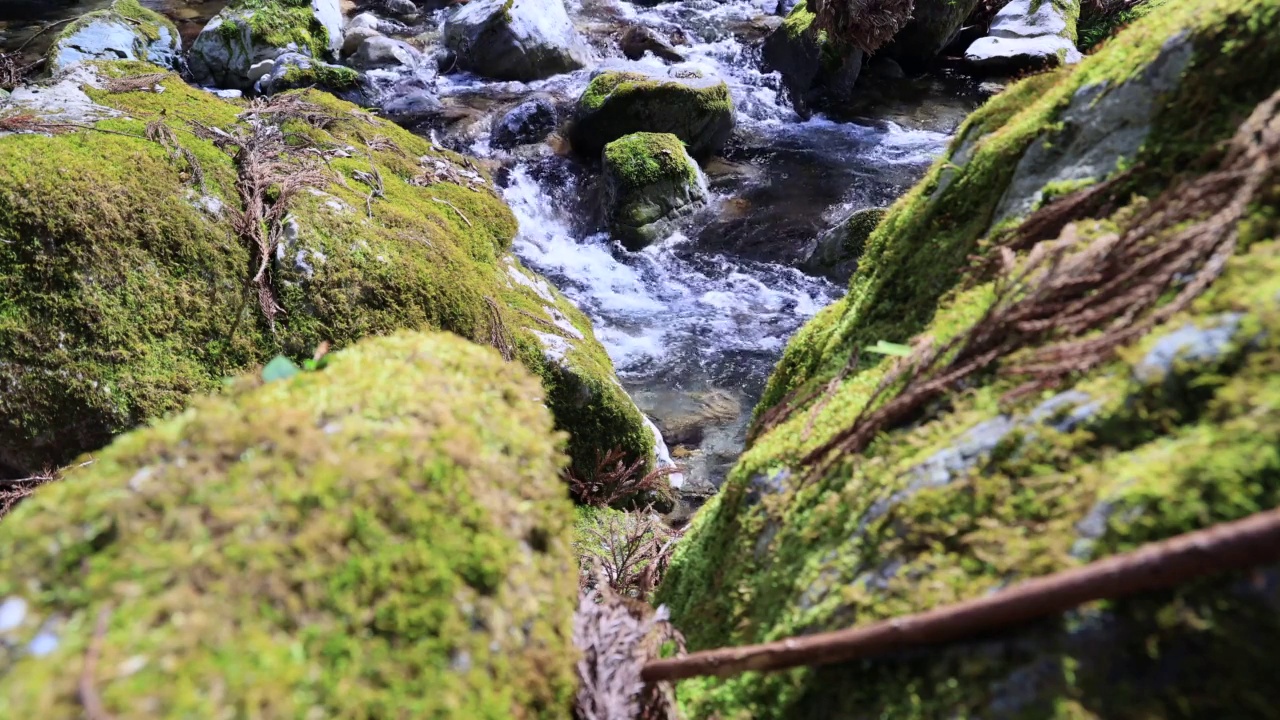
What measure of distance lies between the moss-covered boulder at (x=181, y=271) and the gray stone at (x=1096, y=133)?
11.5 ft

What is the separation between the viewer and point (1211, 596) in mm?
1022

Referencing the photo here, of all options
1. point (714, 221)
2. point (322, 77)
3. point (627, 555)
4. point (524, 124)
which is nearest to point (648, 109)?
point (714, 221)

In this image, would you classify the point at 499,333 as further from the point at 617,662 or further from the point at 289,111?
the point at 617,662

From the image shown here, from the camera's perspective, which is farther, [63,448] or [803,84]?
[803,84]

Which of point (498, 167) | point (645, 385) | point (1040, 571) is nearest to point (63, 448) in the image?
point (1040, 571)

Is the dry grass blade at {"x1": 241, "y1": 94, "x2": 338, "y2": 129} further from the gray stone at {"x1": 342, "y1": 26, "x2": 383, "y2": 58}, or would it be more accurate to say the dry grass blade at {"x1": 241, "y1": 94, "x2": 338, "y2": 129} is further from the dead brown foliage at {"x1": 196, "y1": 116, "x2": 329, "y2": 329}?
the gray stone at {"x1": 342, "y1": 26, "x2": 383, "y2": 58}

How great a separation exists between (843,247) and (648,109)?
14.9ft

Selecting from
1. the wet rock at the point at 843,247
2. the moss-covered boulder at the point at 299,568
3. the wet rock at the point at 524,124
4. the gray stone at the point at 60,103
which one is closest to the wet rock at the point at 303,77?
the wet rock at the point at 524,124

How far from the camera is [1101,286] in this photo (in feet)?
5.14

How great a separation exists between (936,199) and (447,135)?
38.8 feet

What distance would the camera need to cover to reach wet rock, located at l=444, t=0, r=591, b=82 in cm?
1490

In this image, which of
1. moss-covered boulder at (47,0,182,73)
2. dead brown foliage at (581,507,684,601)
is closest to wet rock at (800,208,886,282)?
dead brown foliage at (581,507,684,601)

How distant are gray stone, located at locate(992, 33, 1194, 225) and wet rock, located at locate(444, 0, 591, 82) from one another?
579 inches

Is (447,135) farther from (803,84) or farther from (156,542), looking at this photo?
(156,542)
